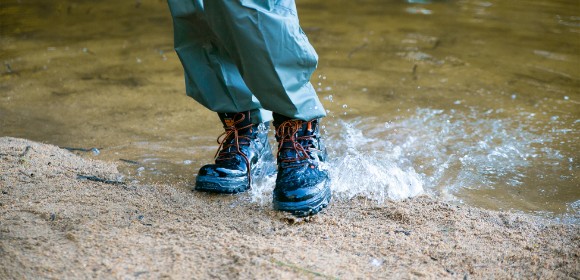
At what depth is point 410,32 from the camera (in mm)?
4164

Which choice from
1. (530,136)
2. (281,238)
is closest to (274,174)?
(281,238)

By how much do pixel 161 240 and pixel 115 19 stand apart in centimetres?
334

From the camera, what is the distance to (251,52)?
1751 mm

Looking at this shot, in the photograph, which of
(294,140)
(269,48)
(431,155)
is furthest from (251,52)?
(431,155)

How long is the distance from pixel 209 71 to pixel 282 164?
0.38 metres

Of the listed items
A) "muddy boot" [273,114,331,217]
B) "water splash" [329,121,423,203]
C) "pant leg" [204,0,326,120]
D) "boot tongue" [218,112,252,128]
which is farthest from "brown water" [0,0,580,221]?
"pant leg" [204,0,326,120]

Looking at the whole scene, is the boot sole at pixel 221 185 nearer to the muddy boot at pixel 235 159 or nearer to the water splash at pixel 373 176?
the muddy boot at pixel 235 159

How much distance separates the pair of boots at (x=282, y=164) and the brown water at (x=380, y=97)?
0.62ft

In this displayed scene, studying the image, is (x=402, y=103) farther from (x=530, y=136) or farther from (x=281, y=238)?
(x=281, y=238)

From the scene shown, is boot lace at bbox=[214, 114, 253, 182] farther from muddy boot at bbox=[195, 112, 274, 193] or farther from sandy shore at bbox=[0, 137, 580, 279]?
sandy shore at bbox=[0, 137, 580, 279]

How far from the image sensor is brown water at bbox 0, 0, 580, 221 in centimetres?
228

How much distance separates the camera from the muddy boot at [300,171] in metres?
1.86

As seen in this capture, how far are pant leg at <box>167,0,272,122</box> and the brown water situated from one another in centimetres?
36

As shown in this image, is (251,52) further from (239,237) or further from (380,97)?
(380,97)
